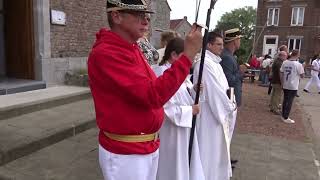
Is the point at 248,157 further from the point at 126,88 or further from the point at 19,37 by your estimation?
the point at 19,37

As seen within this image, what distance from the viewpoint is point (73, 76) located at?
8523 millimetres

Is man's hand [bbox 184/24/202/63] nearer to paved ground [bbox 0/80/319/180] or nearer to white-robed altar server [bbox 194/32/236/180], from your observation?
white-robed altar server [bbox 194/32/236/180]

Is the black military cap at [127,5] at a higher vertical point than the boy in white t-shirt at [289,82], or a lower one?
higher

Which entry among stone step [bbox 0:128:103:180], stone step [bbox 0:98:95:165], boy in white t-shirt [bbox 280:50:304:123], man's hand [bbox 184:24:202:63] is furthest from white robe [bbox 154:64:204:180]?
boy in white t-shirt [bbox 280:50:304:123]

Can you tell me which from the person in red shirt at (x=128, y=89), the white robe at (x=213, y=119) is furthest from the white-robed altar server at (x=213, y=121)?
the person in red shirt at (x=128, y=89)

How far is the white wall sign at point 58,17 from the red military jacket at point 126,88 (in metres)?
6.16

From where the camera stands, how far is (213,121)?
390 cm

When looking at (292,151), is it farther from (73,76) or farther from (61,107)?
(73,76)

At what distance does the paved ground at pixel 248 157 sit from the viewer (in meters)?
4.23

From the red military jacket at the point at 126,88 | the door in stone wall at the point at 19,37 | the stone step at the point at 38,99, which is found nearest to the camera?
the red military jacket at the point at 126,88

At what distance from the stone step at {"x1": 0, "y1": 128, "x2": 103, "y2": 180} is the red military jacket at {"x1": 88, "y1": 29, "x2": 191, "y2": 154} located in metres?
2.12

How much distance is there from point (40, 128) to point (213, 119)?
8.65ft

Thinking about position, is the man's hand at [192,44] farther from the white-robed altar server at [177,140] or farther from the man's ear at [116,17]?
the white-robed altar server at [177,140]

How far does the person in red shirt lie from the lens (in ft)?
6.55
